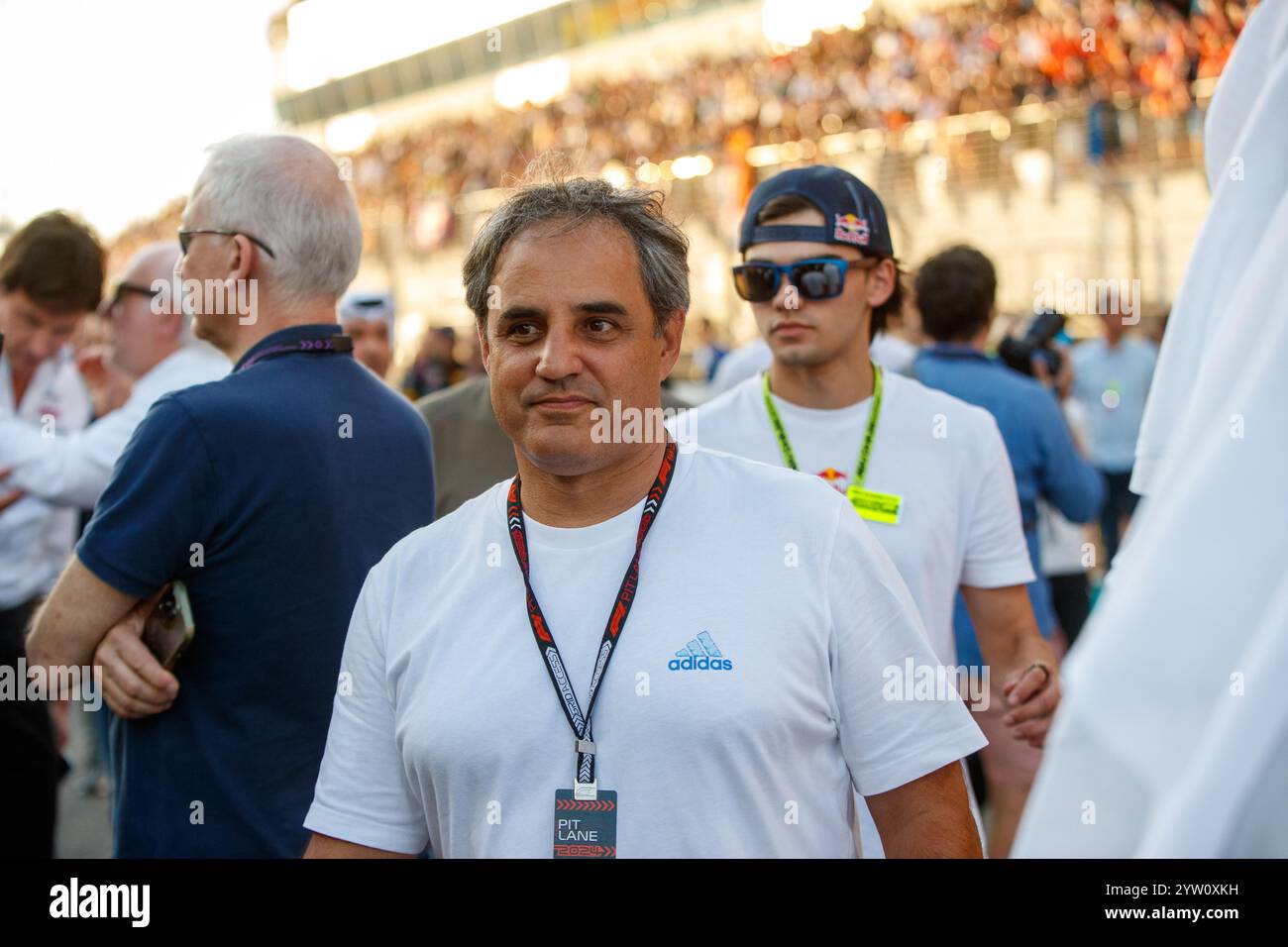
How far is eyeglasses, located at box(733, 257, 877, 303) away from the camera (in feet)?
12.0

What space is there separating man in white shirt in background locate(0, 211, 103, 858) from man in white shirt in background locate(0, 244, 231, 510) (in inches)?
5.2

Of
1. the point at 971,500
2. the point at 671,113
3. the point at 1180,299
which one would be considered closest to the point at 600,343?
the point at 1180,299

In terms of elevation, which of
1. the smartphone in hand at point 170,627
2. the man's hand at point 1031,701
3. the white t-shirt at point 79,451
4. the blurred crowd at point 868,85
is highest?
the blurred crowd at point 868,85

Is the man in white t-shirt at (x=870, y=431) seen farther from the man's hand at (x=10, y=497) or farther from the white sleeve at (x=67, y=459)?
the man's hand at (x=10, y=497)

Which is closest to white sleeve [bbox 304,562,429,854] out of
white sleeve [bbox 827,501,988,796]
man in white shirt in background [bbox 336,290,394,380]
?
white sleeve [bbox 827,501,988,796]

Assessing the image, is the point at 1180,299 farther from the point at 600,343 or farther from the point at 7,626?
the point at 7,626

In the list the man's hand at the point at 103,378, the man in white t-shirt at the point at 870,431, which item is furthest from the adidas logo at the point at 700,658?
the man's hand at the point at 103,378

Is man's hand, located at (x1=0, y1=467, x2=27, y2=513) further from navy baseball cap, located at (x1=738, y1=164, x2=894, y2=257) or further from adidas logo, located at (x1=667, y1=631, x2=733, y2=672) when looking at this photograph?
adidas logo, located at (x1=667, y1=631, x2=733, y2=672)

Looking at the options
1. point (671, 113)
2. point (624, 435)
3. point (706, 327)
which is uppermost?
point (671, 113)

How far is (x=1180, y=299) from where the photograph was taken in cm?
133

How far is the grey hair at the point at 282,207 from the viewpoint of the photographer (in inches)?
116

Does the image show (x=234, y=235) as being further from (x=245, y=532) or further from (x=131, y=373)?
(x=131, y=373)

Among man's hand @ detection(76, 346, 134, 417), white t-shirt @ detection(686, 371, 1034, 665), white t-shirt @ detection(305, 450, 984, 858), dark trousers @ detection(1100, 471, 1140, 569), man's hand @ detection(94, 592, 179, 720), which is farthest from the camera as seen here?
dark trousers @ detection(1100, 471, 1140, 569)

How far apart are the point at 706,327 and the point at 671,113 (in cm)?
891
